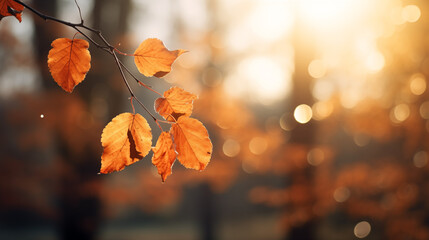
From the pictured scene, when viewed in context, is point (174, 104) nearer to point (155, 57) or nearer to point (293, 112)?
point (155, 57)

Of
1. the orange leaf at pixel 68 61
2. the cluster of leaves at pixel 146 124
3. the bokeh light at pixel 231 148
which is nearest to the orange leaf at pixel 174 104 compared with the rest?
the cluster of leaves at pixel 146 124

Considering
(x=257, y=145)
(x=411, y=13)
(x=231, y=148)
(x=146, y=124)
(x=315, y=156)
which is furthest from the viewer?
(x=231, y=148)

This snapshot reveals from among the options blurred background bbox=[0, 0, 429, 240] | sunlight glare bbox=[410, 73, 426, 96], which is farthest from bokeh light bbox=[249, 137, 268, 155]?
sunlight glare bbox=[410, 73, 426, 96]

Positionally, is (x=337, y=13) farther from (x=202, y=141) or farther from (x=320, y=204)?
(x=202, y=141)

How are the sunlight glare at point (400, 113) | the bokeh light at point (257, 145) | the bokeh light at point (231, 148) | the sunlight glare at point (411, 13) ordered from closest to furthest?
the sunlight glare at point (411, 13) → the sunlight glare at point (400, 113) → the bokeh light at point (257, 145) → the bokeh light at point (231, 148)

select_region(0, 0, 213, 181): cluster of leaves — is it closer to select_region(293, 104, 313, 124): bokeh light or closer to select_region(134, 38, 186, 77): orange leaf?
select_region(134, 38, 186, 77): orange leaf

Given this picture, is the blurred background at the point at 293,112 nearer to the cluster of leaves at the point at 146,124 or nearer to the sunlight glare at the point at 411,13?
the sunlight glare at the point at 411,13

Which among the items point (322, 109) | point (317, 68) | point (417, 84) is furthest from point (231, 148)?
point (417, 84)

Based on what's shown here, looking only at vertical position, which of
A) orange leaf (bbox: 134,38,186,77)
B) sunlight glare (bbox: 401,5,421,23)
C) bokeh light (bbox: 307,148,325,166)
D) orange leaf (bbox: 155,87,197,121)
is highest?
sunlight glare (bbox: 401,5,421,23)

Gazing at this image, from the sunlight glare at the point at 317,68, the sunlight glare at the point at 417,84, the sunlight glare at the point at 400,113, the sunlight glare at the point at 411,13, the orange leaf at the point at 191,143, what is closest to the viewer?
the orange leaf at the point at 191,143
